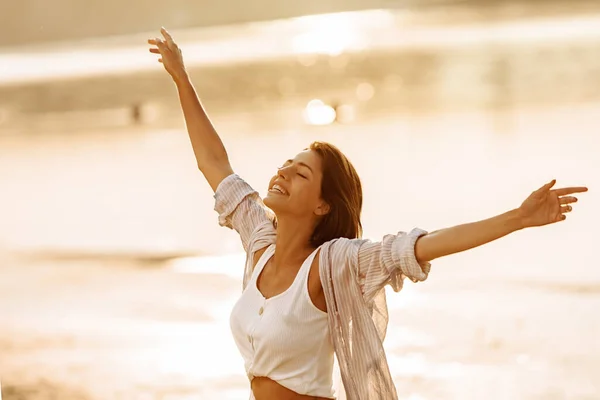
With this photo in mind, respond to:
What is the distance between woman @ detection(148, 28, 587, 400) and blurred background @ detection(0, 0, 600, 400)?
1.72m

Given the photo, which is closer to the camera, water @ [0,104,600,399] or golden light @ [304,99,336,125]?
water @ [0,104,600,399]

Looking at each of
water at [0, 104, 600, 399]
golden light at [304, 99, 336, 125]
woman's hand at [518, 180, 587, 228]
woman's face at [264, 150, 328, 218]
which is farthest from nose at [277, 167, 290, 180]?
golden light at [304, 99, 336, 125]

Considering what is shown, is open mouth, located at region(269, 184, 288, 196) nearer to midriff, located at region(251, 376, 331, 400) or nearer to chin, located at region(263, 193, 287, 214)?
chin, located at region(263, 193, 287, 214)

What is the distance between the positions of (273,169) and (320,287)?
468 centimetres

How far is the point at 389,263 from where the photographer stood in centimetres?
188

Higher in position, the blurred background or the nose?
the blurred background

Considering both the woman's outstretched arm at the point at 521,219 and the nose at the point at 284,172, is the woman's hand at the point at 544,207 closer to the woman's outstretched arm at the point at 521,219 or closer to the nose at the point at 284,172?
the woman's outstretched arm at the point at 521,219

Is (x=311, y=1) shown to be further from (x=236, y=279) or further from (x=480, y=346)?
(x=480, y=346)

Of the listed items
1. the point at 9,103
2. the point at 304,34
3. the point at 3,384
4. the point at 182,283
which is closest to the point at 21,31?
the point at 9,103

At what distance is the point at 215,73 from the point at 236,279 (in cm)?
542

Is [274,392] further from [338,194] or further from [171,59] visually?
[171,59]

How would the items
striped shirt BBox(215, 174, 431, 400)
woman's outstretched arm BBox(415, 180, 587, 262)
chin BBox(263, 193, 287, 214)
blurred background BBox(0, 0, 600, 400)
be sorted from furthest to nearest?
blurred background BBox(0, 0, 600, 400) < chin BBox(263, 193, 287, 214) < striped shirt BBox(215, 174, 431, 400) < woman's outstretched arm BBox(415, 180, 587, 262)

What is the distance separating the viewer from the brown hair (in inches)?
80.7

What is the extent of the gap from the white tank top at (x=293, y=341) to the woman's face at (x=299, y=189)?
0.09 metres
